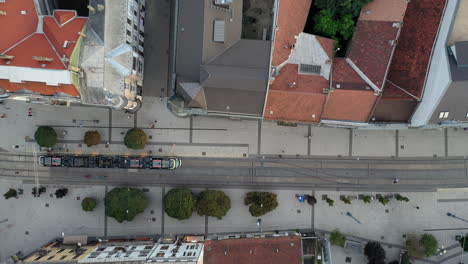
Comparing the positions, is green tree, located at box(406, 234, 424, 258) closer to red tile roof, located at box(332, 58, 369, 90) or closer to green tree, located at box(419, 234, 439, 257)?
green tree, located at box(419, 234, 439, 257)

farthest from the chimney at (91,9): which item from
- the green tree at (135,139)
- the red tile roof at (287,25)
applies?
the red tile roof at (287,25)

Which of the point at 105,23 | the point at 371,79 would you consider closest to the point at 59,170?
the point at 105,23

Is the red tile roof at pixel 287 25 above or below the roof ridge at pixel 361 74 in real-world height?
above

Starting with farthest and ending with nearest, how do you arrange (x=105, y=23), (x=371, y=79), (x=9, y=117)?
1. (x=9, y=117)
2. (x=371, y=79)
3. (x=105, y=23)

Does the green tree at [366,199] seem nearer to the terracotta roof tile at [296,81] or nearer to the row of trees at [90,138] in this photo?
the terracotta roof tile at [296,81]

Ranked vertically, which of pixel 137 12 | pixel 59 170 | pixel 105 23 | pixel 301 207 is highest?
pixel 137 12

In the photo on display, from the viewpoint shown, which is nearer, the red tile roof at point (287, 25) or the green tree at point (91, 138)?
the red tile roof at point (287, 25)

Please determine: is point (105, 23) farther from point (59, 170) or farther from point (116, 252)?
point (116, 252)
